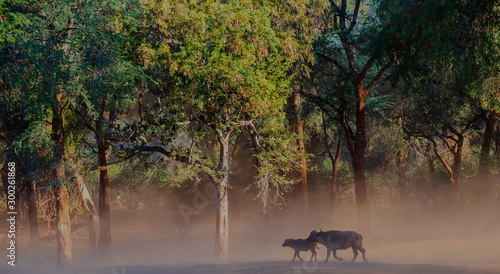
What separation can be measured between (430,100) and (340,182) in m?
16.2

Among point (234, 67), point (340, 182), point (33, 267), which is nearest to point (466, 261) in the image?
point (234, 67)

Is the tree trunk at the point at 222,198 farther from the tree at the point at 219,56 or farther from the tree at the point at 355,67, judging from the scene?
the tree at the point at 355,67

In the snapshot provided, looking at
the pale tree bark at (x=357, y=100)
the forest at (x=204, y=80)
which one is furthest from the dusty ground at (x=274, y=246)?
the pale tree bark at (x=357, y=100)

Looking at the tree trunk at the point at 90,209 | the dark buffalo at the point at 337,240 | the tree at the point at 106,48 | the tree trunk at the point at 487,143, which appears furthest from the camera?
the tree trunk at the point at 487,143

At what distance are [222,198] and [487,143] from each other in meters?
16.0

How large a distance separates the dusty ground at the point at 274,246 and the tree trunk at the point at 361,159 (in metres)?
1.07

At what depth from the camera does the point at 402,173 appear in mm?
49094

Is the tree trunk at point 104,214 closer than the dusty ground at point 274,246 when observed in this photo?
No

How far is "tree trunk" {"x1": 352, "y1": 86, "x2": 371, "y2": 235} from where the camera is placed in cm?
2931

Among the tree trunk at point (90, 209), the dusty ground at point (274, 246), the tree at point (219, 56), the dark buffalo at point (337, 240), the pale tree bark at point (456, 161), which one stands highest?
the tree at point (219, 56)

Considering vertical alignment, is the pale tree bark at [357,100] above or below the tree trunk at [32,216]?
above

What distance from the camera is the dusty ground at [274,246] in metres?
22.4

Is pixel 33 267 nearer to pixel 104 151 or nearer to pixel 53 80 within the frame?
pixel 104 151

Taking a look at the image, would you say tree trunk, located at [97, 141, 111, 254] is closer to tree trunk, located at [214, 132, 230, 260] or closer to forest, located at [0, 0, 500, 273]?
forest, located at [0, 0, 500, 273]
